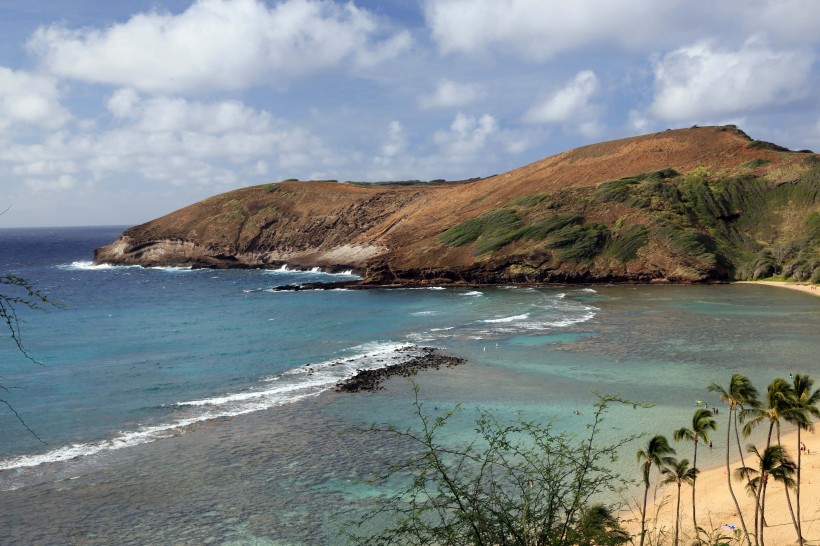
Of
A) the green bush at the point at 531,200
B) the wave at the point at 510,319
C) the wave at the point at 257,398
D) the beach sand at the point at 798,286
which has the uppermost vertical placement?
the green bush at the point at 531,200

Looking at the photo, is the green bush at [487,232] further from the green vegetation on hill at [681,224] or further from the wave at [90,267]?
the wave at [90,267]

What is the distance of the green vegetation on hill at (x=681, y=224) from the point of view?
96938 mm

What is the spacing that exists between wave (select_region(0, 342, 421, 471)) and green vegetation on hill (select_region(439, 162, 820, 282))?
173ft

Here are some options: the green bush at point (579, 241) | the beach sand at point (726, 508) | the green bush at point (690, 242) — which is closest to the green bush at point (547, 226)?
the green bush at point (579, 241)

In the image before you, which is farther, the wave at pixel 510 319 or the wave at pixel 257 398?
the wave at pixel 510 319

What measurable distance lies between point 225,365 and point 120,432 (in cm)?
1580

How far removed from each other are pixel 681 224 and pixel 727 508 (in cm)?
8369

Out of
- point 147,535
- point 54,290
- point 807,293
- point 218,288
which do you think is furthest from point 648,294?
point 54,290

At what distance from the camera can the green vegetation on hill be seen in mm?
96938

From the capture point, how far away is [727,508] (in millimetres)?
27578

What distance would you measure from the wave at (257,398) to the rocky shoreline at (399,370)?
88 centimetres

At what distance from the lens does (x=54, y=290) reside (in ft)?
347

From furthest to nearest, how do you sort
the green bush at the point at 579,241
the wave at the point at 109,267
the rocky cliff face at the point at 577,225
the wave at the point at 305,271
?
the wave at the point at 109,267
the wave at the point at 305,271
the green bush at the point at 579,241
the rocky cliff face at the point at 577,225

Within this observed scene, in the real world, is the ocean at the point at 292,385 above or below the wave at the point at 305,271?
below
